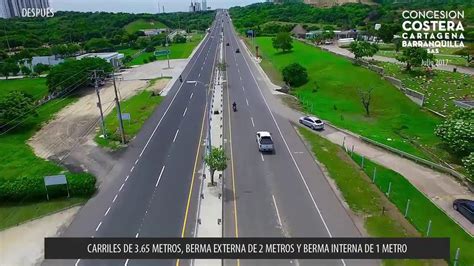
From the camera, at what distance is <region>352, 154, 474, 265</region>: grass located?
2425 cm

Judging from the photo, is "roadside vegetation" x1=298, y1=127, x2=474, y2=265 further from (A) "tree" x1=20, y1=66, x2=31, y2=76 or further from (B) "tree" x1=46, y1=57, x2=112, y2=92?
(A) "tree" x1=20, y1=66, x2=31, y2=76

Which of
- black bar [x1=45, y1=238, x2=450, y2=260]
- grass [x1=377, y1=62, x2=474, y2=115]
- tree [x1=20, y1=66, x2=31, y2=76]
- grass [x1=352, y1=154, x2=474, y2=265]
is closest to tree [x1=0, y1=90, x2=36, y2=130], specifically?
black bar [x1=45, y1=238, x2=450, y2=260]

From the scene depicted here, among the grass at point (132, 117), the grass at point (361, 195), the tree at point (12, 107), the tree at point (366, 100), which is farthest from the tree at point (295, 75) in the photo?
the tree at point (12, 107)

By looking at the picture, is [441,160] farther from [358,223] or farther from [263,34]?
[263,34]

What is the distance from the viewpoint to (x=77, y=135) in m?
46.5

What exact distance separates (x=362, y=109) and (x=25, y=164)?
44.5 metres

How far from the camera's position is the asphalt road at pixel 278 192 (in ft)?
84.8

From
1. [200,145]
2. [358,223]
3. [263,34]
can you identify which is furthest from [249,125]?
[263,34]

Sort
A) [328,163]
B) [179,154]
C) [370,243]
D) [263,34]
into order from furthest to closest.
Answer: [263,34]
[179,154]
[328,163]
[370,243]

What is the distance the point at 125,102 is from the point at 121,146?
21801 mm

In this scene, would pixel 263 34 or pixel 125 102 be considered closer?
pixel 125 102

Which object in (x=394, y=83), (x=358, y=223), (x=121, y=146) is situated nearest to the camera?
(x=358, y=223)

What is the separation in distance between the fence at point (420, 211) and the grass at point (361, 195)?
0.77m

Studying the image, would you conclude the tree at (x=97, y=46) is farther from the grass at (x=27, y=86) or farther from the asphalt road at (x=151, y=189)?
the asphalt road at (x=151, y=189)
